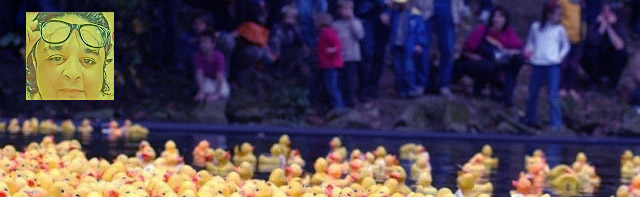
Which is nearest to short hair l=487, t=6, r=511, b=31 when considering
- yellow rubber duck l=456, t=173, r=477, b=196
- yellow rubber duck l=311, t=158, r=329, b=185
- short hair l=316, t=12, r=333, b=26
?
short hair l=316, t=12, r=333, b=26

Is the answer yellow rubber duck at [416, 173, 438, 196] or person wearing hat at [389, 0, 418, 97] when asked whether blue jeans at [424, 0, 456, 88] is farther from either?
yellow rubber duck at [416, 173, 438, 196]

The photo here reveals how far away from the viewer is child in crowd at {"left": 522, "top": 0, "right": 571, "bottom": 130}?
19.9 metres

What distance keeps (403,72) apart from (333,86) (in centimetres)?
110

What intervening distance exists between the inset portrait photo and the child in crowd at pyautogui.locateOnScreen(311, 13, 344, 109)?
11204mm

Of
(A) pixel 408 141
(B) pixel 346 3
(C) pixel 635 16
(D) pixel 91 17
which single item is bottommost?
(A) pixel 408 141

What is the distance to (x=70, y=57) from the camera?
28.8 feet

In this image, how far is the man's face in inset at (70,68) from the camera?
8750 mm

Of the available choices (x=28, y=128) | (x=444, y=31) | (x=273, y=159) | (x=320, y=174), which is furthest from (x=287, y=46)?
(x=320, y=174)

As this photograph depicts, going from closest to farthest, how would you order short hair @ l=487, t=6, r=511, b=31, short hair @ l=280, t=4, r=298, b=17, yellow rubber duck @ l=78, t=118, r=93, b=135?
yellow rubber duck @ l=78, t=118, r=93, b=135 < short hair @ l=487, t=6, r=511, b=31 < short hair @ l=280, t=4, r=298, b=17

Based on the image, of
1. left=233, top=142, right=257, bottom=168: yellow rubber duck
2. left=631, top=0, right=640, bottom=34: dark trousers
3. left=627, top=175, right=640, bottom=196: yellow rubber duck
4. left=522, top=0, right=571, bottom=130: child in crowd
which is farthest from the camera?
left=631, top=0, right=640, bottom=34: dark trousers

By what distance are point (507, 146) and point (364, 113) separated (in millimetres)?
3024

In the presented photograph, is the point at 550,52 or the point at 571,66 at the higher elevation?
the point at 550,52

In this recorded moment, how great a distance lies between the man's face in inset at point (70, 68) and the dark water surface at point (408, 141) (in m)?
4.06

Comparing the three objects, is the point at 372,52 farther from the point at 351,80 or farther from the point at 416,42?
the point at 416,42
